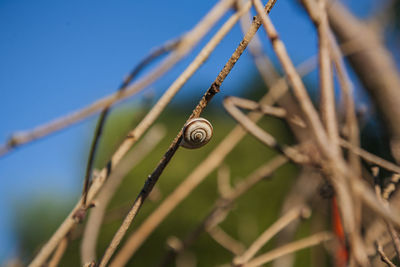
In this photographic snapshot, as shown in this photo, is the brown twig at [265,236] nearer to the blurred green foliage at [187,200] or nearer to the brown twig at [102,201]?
the brown twig at [102,201]

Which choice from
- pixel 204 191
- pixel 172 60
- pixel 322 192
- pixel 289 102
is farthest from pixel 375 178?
pixel 204 191

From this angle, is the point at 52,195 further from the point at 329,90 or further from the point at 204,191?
the point at 329,90

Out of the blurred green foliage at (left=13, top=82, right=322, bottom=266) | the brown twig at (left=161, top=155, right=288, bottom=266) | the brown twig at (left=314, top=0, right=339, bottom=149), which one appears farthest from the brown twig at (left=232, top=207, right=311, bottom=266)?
the blurred green foliage at (left=13, top=82, right=322, bottom=266)

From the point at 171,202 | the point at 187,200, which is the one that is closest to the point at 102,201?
the point at 171,202

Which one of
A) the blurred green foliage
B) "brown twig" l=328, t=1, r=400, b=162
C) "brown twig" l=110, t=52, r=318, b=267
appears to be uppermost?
the blurred green foliage

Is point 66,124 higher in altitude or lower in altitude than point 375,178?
higher

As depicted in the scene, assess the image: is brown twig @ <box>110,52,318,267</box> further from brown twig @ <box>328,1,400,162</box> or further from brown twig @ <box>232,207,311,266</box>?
brown twig @ <box>328,1,400,162</box>

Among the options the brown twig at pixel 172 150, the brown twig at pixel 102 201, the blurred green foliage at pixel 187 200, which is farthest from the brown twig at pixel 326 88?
the blurred green foliage at pixel 187 200

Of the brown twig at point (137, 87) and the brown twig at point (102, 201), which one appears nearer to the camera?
the brown twig at point (137, 87)
